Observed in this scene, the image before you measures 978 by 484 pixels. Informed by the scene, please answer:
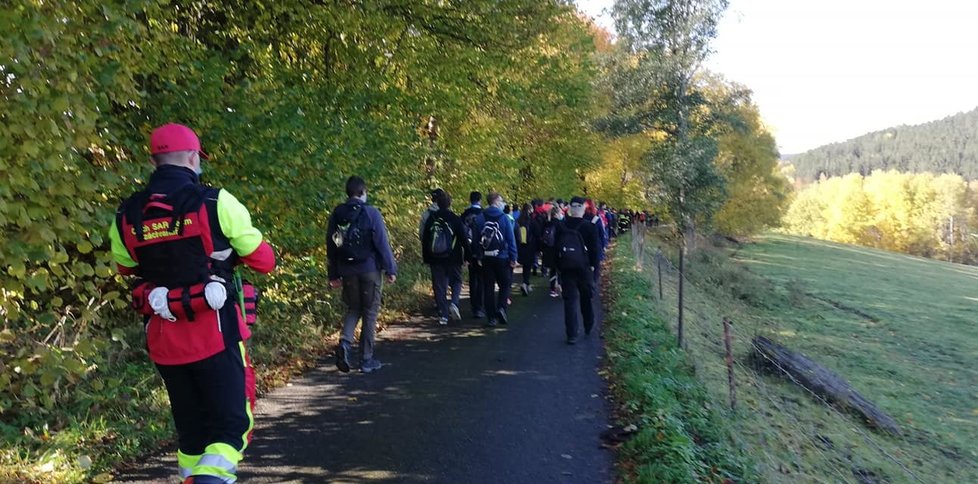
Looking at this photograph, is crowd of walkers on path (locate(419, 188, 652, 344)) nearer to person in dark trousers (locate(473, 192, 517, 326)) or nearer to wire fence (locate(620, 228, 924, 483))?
person in dark trousers (locate(473, 192, 517, 326))

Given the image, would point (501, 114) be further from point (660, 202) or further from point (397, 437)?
point (397, 437)

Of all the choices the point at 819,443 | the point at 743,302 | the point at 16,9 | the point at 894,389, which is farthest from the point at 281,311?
the point at 743,302

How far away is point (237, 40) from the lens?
8.56m

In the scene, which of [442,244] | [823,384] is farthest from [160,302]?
[823,384]

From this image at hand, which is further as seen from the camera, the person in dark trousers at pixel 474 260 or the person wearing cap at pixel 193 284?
the person in dark trousers at pixel 474 260

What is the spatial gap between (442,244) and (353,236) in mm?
3212

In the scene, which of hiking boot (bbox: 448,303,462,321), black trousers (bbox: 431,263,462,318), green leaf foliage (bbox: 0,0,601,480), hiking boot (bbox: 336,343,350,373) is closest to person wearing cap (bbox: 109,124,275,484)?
green leaf foliage (bbox: 0,0,601,480)

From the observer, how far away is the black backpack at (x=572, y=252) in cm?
901

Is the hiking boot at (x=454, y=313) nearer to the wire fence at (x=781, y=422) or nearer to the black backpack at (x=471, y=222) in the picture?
the black backpack at (x=471, y=222)

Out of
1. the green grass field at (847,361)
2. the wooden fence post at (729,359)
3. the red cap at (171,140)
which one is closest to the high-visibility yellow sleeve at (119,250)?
the red cap at (171,140)

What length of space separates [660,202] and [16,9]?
27099 millimetres

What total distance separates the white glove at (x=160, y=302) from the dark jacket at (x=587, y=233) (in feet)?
21.2

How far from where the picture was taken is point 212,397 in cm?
334

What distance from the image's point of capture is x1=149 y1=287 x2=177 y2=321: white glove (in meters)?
3.21
